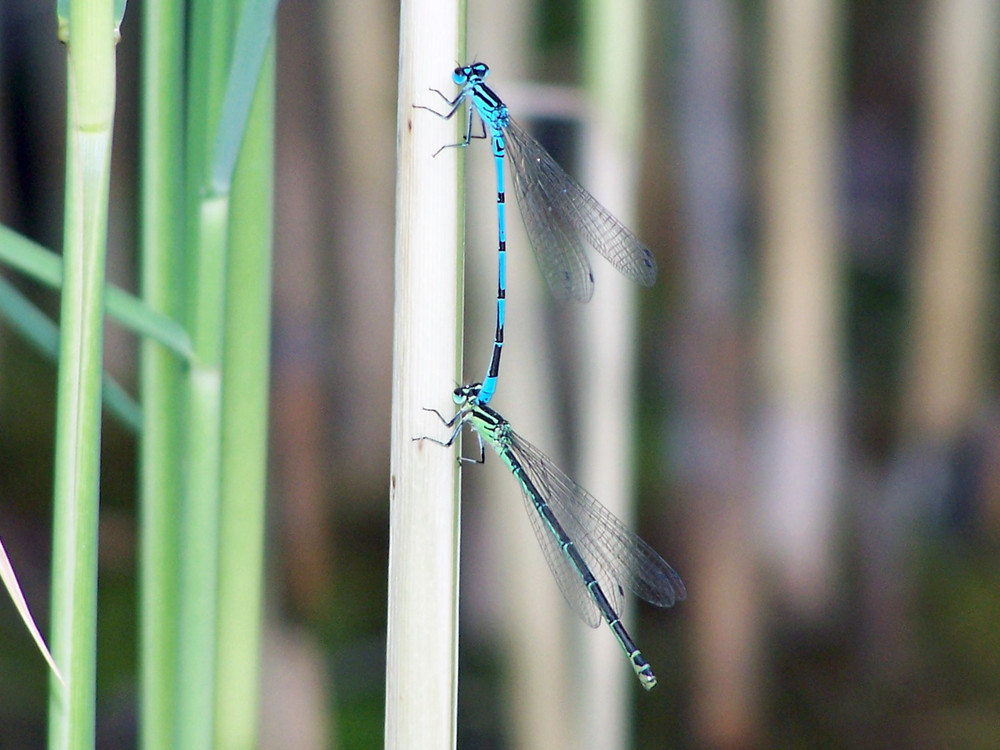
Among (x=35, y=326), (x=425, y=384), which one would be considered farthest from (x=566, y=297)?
(x=35, y=326)

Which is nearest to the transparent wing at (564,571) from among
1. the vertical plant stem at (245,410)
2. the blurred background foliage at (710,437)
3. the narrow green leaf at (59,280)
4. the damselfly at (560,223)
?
the damselfly at (560,223)

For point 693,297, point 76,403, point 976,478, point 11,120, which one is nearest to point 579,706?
point 76,403

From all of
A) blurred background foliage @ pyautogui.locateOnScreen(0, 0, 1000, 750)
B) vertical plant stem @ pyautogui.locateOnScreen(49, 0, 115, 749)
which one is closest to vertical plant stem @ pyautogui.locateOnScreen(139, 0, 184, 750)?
vertical plant stem @ pyautogui.locateOnScreen(49, 0, 115, 749)

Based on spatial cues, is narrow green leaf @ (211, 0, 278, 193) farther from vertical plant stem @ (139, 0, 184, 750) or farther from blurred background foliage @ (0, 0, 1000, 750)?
blurred background foliage @ (0, 0, 1000, 750)

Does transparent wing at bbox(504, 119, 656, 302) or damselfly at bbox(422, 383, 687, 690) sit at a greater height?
transparent wing at bbox(504, 119, 656, 302)

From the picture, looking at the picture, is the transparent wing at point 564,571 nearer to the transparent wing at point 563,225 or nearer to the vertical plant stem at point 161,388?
the transparent wing at point 563,225

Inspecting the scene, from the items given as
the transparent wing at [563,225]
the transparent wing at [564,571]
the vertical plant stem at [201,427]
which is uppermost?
the transparent wing at [563,225]
